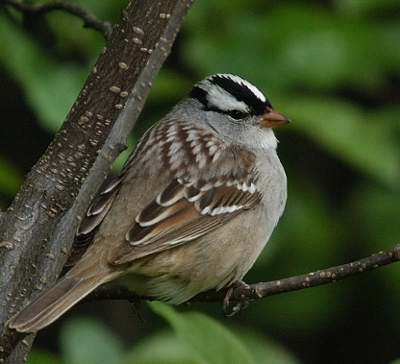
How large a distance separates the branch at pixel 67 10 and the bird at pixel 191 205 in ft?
1.76

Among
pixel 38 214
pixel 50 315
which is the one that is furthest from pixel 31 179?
pixel 50 315

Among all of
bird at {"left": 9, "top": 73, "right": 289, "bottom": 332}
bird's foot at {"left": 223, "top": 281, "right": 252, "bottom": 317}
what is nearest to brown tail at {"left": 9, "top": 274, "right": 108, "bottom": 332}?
bird at {"left": 9, "top": 73, "right": 289, "bottom": 332}

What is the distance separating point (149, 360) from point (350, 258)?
2201mm

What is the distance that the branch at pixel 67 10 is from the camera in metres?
3.18

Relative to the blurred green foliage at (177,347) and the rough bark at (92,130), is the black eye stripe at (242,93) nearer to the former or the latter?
the blurred green foliage at (177,347)

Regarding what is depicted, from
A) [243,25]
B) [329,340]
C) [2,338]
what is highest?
[243,25]

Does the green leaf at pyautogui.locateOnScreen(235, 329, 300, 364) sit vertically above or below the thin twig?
below

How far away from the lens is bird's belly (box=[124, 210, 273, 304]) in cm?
339

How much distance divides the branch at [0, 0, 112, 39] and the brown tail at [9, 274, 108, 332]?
2.15 feet

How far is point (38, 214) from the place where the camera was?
274 cm

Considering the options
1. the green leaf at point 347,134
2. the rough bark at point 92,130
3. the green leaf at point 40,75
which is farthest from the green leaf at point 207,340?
the green leaf at point 347,134

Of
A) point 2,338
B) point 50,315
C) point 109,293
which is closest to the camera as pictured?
point 2,338

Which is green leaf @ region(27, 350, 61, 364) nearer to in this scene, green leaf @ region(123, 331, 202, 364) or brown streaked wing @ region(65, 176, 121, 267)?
green leaf @ region(123, 331, 202, 364)

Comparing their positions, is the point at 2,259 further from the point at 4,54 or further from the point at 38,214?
the point at 4,54
